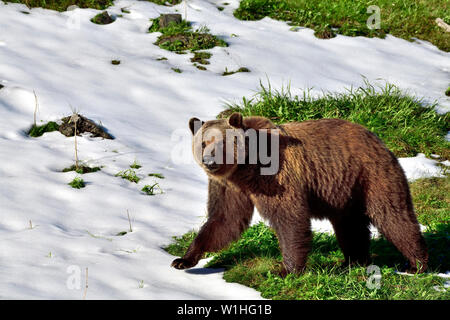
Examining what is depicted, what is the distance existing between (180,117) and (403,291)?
480cm

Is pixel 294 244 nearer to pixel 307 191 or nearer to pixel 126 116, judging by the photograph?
pixel 307 191

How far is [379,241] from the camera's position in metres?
5.95

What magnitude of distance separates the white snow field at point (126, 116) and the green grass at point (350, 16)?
325 mm

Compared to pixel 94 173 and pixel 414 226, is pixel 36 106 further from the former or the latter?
pixel 414 226

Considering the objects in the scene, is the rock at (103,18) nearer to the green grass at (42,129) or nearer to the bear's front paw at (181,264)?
the green grass at (42,129)

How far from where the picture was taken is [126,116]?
26.9 feet

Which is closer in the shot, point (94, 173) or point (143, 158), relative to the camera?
point (94, 173)

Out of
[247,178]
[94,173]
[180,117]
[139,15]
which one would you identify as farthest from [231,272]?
[139,15]

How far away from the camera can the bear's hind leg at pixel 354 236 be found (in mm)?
5211

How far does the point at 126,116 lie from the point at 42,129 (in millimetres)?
1213

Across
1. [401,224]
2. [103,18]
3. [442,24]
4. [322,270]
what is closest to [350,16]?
[442,24]

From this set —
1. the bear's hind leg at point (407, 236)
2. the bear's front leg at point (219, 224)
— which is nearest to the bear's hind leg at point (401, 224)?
the bear's hind leg at point (407, 236)

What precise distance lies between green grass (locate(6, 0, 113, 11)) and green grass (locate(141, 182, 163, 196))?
5320 millimetres

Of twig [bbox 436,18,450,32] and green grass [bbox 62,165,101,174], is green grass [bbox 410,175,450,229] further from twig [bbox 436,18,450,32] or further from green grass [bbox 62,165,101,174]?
twig [bbox 436,18,450,32]
